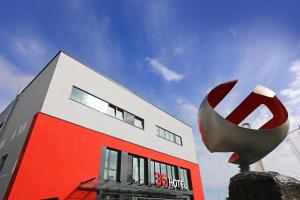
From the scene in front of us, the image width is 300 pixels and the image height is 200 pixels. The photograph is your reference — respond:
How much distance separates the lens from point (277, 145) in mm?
4738

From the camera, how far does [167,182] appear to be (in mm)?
17562

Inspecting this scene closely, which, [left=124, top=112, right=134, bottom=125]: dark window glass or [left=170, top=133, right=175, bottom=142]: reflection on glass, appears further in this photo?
[left=170, top=133, right=175, bottom=142]: reflection on glass

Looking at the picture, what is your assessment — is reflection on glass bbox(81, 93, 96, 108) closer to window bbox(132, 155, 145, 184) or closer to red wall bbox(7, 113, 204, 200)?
red wall bbox(7, 113, 204, 200)

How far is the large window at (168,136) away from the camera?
20523 millimetres

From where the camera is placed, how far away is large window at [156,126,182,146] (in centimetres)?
2052

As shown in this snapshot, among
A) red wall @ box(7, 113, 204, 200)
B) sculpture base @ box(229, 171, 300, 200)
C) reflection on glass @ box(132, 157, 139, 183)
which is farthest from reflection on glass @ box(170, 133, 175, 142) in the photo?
sculpture base @ box(229, 171, 300, 200)

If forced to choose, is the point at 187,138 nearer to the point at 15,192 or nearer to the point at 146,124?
the point at 146,124

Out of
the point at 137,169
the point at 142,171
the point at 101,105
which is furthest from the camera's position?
the point at 142,171

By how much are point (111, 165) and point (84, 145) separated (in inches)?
101

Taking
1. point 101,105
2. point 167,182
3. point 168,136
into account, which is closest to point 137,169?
point 167,182

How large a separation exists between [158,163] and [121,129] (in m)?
5.25

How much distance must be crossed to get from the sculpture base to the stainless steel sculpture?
88 centimetres

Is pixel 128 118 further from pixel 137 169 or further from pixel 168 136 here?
pixel 168 136

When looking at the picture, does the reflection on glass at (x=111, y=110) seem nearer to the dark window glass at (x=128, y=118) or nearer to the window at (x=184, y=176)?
the dark window glass at (x=128, y=118)
